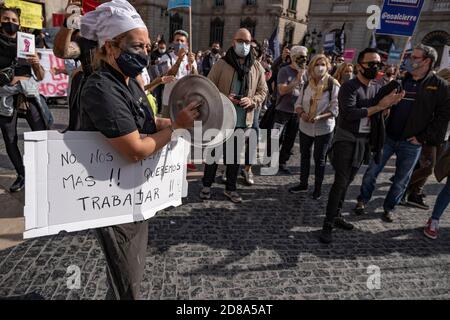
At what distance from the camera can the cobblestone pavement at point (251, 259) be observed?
2576 mm

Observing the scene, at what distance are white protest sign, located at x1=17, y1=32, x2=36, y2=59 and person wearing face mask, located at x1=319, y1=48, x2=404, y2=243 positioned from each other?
3437mm

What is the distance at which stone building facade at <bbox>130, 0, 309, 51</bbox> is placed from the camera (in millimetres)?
41331

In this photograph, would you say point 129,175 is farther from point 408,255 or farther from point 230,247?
point 408,255

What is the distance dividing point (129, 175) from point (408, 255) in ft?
10.2

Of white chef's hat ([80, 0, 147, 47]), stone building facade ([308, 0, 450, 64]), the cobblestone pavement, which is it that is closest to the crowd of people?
white chef's hat ([80, 0, 147, 47])

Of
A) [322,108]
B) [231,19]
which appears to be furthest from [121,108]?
[231,19]

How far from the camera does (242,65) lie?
4078 millimetres

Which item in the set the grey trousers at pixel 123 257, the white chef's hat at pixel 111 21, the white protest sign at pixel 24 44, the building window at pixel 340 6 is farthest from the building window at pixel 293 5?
the grey trousers at pixel 123 257

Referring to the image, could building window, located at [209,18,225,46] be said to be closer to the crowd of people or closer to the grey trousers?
the crowd of people

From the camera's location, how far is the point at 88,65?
2.62 metres

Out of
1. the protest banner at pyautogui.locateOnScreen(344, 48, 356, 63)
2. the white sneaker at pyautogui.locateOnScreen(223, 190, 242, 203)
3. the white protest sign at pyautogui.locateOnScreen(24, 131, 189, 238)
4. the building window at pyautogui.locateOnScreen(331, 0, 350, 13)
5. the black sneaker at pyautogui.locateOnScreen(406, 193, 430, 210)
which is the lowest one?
the black sneaker at pyautogui.locateOnScreen(406, 193, 430, 210)

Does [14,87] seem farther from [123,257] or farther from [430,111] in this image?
[430,111]

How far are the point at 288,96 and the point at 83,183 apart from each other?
4.31 meters
